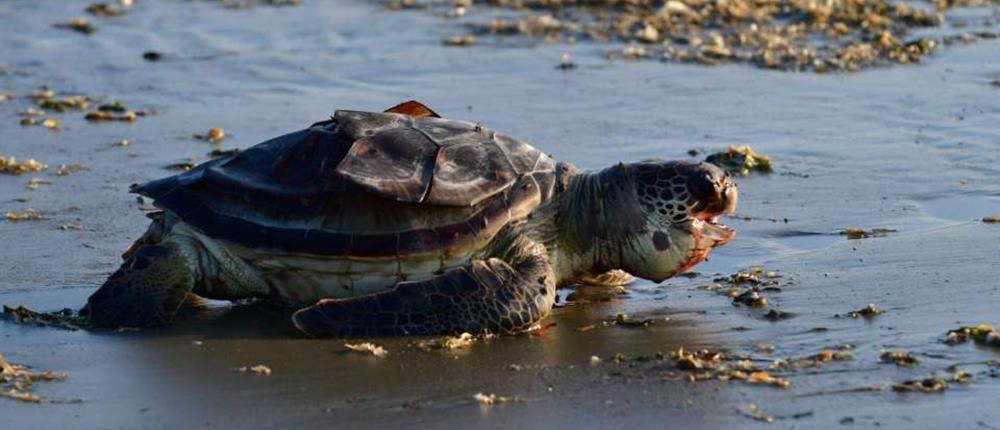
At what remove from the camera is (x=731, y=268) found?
6855mm

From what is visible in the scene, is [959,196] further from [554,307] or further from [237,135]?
[237,135]

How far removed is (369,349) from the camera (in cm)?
567

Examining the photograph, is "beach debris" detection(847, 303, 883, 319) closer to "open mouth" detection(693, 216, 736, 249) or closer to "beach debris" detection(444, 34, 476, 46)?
"open mouth" detection(693, 216, 736, 249)

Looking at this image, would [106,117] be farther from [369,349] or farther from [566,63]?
[369,349]

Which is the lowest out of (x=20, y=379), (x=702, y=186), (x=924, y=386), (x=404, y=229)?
(x=20, y=379)

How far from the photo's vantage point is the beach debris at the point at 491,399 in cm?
503

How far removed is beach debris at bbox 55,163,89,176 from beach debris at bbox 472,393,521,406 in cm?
443

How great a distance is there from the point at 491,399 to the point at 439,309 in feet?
2.99

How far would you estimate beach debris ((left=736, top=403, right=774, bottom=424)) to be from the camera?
4766mm

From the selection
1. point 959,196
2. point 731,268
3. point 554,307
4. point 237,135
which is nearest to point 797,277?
point 731,268

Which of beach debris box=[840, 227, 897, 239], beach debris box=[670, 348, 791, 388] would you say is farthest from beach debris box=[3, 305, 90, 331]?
beach debris box=[840, 227, 897, 239]

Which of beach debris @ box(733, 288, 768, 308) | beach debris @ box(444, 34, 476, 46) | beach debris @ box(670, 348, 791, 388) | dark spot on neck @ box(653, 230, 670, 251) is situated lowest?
beach debris @ box(733, 288, 768, 308)

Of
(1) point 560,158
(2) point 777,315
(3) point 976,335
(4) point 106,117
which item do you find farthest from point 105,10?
(3) point 976,335

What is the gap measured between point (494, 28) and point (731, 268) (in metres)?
6.55
